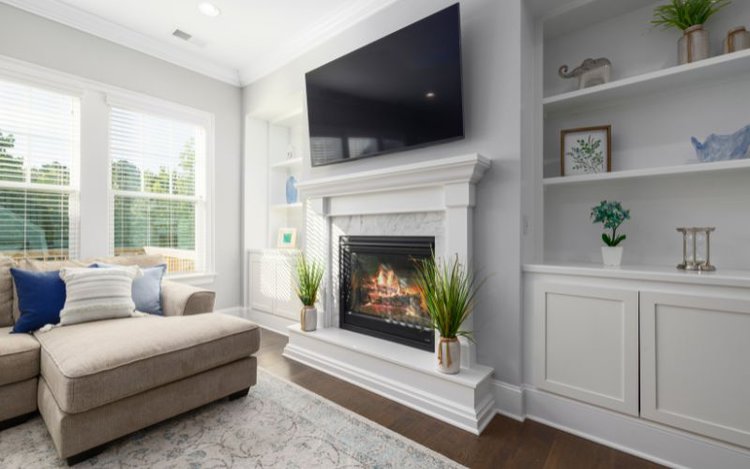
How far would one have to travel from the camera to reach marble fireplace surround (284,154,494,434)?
193 centimetres

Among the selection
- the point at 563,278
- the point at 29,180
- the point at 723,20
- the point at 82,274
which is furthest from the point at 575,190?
the point at 29,180

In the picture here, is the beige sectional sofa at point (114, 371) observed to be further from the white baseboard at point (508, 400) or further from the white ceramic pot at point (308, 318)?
the white baseboard at point (508, 400)

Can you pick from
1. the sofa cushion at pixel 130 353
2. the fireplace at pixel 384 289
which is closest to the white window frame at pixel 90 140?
the sofa cushion at pixel 130 353

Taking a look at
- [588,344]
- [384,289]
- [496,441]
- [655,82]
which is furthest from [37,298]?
[655,82]

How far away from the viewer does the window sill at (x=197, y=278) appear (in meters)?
3.44

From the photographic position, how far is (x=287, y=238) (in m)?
3.71

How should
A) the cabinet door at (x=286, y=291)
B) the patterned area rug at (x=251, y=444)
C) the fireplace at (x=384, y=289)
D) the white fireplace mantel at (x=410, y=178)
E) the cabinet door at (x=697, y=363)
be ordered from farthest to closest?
the cabinet door at (x=286, y=291) → the fireplace at (x=384, y=289) → the white fireplace mantel at (x=410, y=178) → the patterned area rug at (x=251, y=444) → the cabinet door at (x=697, y=363)

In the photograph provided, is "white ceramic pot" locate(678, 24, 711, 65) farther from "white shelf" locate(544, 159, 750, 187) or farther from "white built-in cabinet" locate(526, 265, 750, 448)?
"white built-in cabinet" locate(526, 265, 750, 448)

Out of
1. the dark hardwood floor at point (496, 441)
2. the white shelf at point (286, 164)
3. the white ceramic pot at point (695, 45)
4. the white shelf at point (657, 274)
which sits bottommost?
the dark hardwood floor at point (496, 441)

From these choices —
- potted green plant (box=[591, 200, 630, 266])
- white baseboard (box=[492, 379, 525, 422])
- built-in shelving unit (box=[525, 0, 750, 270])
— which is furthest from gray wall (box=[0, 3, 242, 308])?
potted green plant (box=[591, 200, 630, 266])

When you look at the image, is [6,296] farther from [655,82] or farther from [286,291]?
[655,82]

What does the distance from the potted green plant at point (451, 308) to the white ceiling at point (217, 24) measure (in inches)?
80.5

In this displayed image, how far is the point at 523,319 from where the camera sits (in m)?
1.99

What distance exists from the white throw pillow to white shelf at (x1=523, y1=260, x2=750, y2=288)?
98.6 inches
